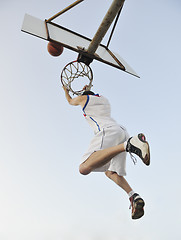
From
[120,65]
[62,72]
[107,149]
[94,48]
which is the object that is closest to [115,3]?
[94,48]

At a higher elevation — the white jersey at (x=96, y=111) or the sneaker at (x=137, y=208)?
the white jersey at (x=96, y=111)

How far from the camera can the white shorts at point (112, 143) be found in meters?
3.85

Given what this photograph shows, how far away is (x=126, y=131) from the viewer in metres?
4.18

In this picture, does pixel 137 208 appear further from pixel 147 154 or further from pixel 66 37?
pixel 66 37

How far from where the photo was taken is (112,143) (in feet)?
12.9

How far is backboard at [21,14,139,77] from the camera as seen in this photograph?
4719 millimetres

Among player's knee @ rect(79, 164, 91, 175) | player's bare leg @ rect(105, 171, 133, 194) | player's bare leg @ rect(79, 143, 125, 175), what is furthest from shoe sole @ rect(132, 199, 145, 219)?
player's knee @ rect(79, 164, 91, 175)

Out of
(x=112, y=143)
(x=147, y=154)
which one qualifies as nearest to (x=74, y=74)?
(x=112, y=143)

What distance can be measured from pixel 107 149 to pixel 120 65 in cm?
252

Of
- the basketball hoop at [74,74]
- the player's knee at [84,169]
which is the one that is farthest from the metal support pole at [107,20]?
the player's knee at [84,169]

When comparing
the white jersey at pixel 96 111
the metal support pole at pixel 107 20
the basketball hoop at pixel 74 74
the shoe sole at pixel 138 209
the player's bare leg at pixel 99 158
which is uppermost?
the metal support pole at pixel 107 20

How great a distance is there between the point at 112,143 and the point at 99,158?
0.44 meters

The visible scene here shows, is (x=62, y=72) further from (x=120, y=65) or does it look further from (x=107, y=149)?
(x=107, y=149)

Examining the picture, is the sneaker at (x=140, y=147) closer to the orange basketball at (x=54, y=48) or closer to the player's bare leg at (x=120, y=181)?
the player's bare leg at (x=120, y=181)
